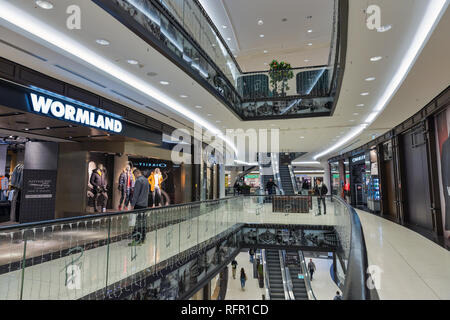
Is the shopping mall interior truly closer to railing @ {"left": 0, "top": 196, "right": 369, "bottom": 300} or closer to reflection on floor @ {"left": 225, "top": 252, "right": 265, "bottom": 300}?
railing @ {"left": 0, "top": 196, "right": 369, "bottom": 300}

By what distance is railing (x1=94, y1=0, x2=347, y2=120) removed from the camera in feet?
14.7

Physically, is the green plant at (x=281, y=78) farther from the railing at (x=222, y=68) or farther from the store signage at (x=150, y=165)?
the store signage at (x=150, y=165)

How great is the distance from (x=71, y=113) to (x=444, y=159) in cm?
875

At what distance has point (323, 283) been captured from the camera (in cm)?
1670

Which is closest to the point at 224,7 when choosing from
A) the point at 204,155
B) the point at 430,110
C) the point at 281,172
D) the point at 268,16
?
the point at 268,16

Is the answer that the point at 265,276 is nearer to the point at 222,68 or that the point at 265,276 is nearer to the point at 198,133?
the point at 198,133

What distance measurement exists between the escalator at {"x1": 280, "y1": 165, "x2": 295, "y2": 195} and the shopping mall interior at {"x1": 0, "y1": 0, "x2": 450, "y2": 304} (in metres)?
4.87

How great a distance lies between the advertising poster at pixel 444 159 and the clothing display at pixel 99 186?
10.4 meters

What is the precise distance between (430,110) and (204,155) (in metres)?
9.48

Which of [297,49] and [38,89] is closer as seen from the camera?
[38,89]

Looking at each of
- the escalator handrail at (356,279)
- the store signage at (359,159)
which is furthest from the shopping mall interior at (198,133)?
the store signage at (359,159)

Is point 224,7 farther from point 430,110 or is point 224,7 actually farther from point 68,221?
point 68,221

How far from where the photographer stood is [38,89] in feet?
16.4

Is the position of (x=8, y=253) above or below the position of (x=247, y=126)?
below
